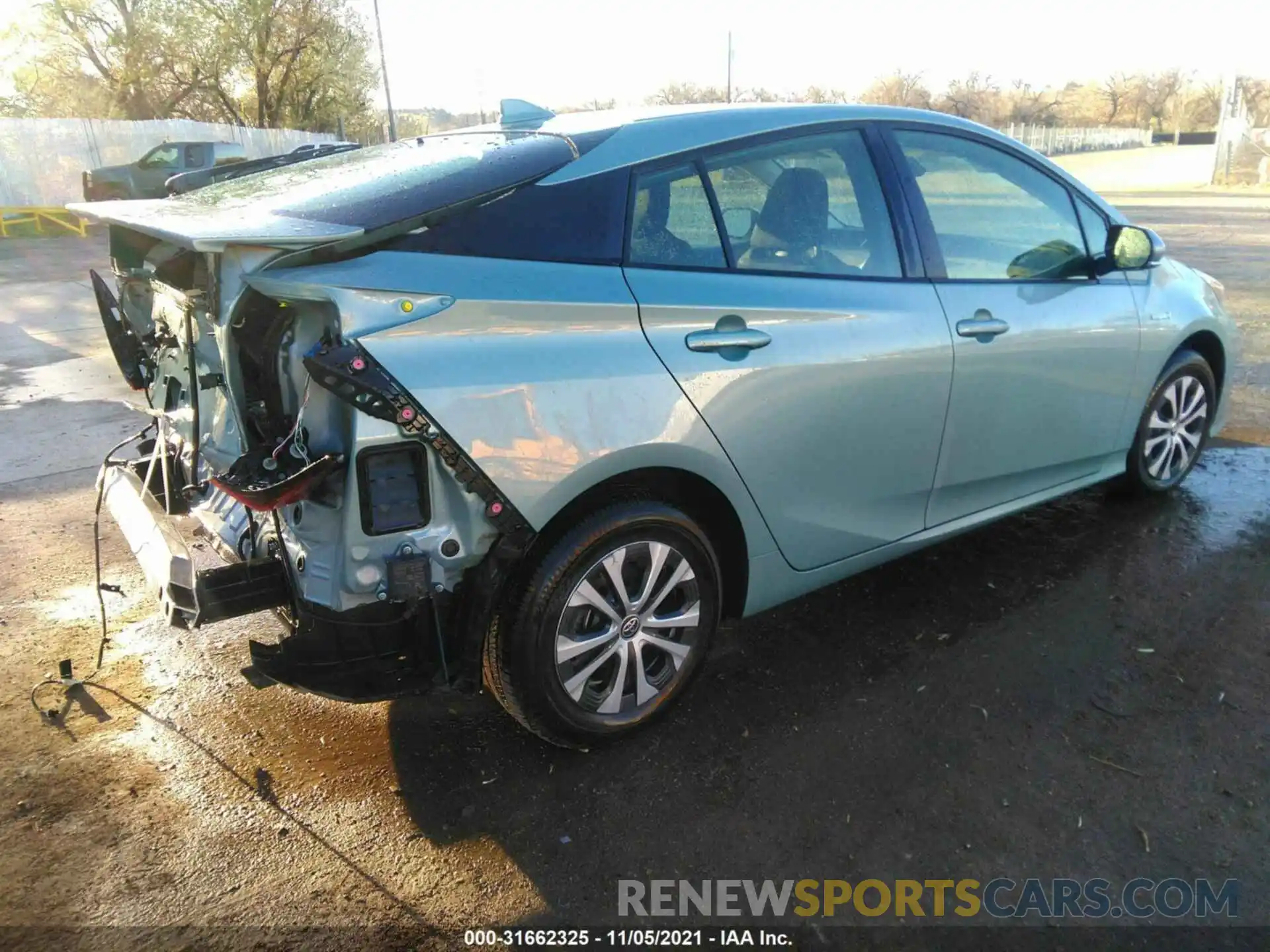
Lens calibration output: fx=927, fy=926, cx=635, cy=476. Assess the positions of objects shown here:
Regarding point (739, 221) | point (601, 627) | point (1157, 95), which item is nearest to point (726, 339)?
point (739, 221)

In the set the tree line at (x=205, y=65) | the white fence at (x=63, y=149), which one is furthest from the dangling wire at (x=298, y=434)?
the tree line at (x=205, y=65)

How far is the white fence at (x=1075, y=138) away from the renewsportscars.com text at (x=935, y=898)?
5248 centimetres

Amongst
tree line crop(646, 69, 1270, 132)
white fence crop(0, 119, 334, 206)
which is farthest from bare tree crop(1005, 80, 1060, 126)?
white fence crop(0, 119, 334, 206)

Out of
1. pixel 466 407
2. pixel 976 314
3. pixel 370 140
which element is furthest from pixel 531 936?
pixel 370 140

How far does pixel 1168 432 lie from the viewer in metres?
4.40

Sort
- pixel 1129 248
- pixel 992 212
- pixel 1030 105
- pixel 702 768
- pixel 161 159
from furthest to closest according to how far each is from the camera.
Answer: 1. pixel 1030 105
2. pixel 161 159
3. pixel 1129 248
4. pixel 992 212
5. pixel 702 768

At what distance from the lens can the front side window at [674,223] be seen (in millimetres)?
2592

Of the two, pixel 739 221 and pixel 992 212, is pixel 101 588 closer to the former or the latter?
pixel 739 221

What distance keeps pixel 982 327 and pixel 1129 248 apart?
1.05 meters

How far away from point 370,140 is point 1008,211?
4279 centimetres

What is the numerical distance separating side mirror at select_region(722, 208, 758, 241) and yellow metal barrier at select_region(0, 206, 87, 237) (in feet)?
71.5

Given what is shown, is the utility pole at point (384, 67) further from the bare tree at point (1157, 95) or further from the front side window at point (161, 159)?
the bare tree at point (1157, 95)

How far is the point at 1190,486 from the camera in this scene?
4.80 m

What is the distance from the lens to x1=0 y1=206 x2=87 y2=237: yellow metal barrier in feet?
67.2
